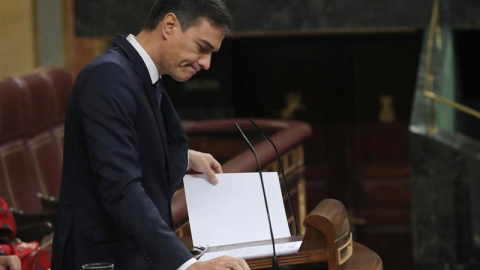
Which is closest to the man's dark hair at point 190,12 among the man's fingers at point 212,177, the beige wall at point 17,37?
the man's fingers at point 212,177

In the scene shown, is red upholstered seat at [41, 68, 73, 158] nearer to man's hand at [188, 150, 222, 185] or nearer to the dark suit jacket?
man's hand at [188, 150, 222, 185]

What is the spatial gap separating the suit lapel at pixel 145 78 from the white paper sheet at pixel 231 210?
0.24 m

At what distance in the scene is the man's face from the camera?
227 centimetres

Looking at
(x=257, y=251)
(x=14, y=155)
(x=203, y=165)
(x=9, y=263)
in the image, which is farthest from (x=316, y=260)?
(x=14, y=155)

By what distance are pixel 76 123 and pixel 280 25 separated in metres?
6.60

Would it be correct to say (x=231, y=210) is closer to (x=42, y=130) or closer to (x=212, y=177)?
(x=212, y=177)

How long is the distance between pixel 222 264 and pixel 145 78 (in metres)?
0.46

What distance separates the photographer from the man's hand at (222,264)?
2105mm

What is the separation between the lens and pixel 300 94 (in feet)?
33.9

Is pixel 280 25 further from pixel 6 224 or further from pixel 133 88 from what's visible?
pixel 133 88

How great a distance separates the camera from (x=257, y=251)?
7.87 ft

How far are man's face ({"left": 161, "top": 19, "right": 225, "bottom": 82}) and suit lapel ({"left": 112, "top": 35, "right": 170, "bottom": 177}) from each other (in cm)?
6

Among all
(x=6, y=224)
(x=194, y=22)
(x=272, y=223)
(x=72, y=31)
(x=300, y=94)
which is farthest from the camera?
(x=300, y=94)

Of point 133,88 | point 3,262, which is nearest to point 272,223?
point 133,88
